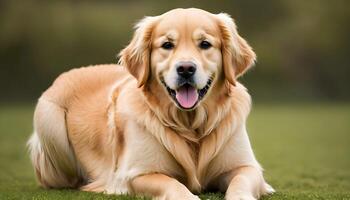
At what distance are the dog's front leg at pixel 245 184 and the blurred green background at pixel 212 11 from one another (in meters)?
15.4

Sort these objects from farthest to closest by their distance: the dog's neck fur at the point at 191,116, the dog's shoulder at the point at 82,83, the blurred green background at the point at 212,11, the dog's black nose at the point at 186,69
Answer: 1. the blurred green background at the point at 212,11
2. the dog's shoulder at the point at 82,83
3. the dog's neck fur at the point at 191,116
4. the dog's black nose at the point at 186,69

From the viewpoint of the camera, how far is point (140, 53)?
188 inches

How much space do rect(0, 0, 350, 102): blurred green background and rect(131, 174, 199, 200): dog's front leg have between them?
15332 millimetres

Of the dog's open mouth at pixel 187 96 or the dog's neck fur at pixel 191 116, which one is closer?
the dog's open mouth at pixel 187 96

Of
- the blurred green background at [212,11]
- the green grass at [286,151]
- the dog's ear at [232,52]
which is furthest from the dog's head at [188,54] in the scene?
the blurred green background at [212,11]

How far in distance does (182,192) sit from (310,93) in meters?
17.2

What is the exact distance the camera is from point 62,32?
69.0 ft

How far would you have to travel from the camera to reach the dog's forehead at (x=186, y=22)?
4.51 meters

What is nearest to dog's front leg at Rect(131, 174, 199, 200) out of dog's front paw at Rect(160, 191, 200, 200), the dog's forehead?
dog's front paw at Rect(160, 191, 200, 200)

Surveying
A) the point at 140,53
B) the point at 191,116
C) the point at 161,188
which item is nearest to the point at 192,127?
the point at 191,116

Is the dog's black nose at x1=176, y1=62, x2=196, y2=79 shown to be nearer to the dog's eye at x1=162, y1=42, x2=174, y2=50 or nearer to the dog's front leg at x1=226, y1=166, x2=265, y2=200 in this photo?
the dog's eye at x1=162, y1=42, x2=174, y2=50

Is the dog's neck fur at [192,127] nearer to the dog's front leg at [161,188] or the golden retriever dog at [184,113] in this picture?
the golden retriever dog at [184,113]

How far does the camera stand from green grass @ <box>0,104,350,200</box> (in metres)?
5.39

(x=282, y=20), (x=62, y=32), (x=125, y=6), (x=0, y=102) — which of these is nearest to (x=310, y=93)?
(x=282, y=20)
